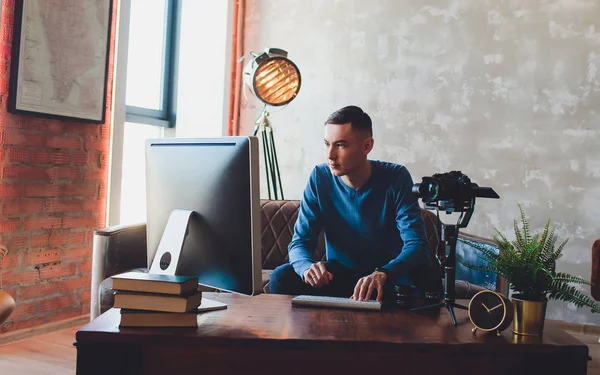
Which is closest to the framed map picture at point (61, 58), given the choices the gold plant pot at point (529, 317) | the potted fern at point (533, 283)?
the potted fern at point (533, 283)

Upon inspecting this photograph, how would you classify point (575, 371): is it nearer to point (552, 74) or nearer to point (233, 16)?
point (552, 74)

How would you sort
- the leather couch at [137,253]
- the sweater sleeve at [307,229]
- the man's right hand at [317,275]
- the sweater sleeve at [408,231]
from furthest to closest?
the leather couch at [137,253] → the sweater sleeve at [307,229] → the sweater sleeve at [408,231] → the man's right hand at [317,275]

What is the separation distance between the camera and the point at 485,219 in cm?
370

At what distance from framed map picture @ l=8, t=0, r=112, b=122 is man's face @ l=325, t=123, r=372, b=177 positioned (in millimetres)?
1511

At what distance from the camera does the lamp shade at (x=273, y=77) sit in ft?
11.1

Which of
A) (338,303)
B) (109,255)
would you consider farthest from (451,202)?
(109,255)

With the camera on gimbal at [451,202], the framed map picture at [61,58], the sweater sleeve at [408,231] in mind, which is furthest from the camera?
the framed map picture at [61,58]

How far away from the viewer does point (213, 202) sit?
1.49 meters

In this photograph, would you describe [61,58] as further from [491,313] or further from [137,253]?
[491,313]

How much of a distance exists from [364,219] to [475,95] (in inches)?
74.6

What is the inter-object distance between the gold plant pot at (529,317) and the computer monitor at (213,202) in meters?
0.65

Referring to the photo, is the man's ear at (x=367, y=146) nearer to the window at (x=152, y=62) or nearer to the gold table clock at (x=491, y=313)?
the gold table clock at (x=491, y=313)

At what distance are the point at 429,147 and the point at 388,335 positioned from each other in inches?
103

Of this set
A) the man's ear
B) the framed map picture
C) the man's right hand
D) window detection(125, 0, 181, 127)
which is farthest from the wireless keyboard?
window detection(125, 0, 181, 127)
